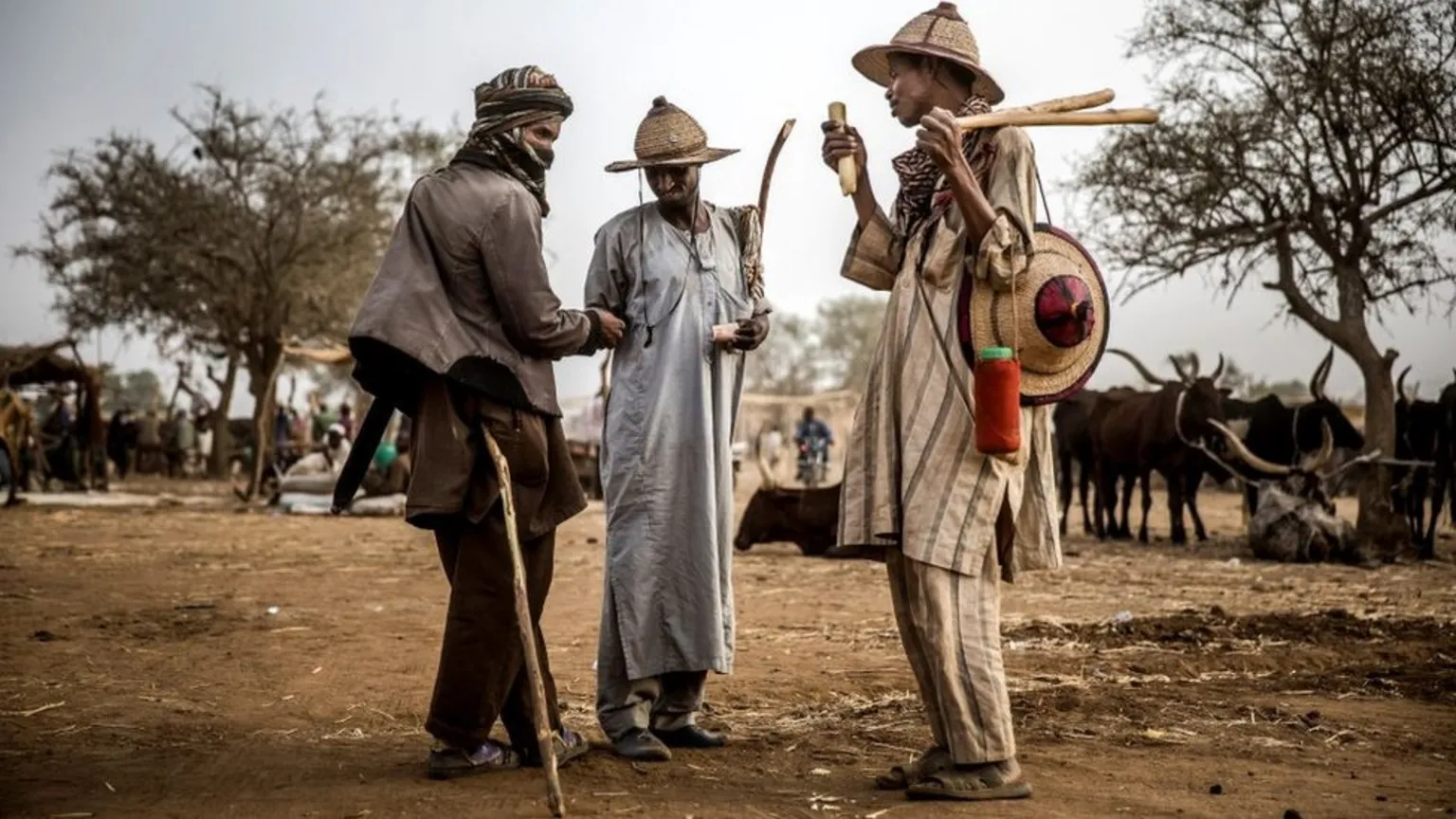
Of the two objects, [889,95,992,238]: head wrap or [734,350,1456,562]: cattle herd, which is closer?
[889,95,992,238]: head wrap

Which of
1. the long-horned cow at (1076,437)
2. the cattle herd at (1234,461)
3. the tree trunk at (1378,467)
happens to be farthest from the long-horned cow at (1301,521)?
the long-horned cow at (1076,437)

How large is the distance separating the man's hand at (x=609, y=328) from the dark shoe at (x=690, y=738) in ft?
4.31

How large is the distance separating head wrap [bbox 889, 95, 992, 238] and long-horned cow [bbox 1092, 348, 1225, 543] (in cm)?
1166

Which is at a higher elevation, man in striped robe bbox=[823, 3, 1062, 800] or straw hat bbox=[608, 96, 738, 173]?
straw hat bbox=[608, 96, 738, 173]

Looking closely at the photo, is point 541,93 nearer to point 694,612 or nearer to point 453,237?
point 453,237

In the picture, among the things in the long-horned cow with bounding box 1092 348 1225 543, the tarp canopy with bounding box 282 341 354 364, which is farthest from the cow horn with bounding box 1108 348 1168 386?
the tarp canopy with bounding box 282 341 354 364

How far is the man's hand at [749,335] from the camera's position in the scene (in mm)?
5301

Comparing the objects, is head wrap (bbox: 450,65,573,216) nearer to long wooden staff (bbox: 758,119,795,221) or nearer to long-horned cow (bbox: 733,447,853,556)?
long wooden staff (bbox: 758,119,795,221)

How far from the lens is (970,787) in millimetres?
4102

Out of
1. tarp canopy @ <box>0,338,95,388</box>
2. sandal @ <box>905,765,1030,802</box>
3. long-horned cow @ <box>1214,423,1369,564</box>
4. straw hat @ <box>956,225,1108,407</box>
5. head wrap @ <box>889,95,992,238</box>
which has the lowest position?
sandal @ <box>905,765,1030,802</box>

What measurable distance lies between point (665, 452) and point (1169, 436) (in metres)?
12.3

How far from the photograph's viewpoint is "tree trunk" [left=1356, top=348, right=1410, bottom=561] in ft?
46.1

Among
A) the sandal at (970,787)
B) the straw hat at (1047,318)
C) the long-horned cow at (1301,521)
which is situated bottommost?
the sandal at (970,787)

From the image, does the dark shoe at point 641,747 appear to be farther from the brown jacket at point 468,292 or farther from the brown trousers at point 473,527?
the brown jacket at point 468,292
